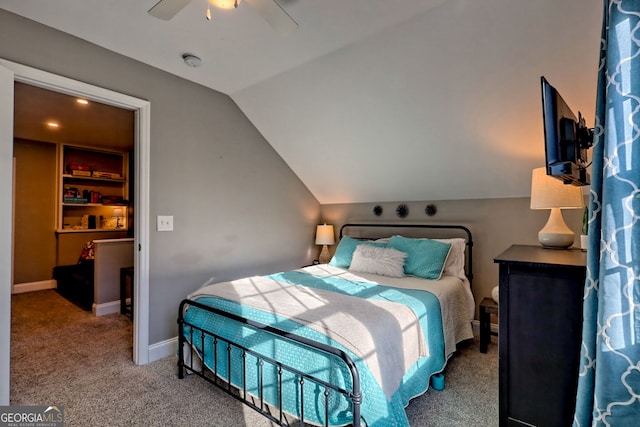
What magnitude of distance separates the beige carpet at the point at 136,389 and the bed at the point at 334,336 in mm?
133

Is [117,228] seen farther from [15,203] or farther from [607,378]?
[607,378]

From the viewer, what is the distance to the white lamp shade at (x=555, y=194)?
196 cm

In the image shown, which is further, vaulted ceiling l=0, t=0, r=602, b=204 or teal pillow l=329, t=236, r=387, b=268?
teal pillow l=329, t=236, r=387, b=268

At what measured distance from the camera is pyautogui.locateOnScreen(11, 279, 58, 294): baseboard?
4.95 metres

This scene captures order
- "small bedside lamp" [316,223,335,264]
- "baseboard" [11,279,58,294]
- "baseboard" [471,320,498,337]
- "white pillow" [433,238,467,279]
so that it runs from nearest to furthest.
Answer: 1. "white pillow" [433,238,467,279]
2. "baseboard" [471,320,498,337]
3. "small bedside lamp" [316,223,335,264]
4. "baseboard" [11,279,58,294]

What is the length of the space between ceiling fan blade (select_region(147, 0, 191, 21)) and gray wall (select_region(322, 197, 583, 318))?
9.71ft

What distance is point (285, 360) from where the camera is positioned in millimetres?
1711

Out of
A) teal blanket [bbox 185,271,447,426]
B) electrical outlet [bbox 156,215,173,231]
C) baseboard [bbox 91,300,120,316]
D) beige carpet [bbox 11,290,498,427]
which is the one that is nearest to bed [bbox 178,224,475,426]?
teal blanket [bbox 185,271,447,426]

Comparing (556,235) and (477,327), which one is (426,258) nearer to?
(477,327)

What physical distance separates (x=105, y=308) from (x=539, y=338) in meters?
4.49

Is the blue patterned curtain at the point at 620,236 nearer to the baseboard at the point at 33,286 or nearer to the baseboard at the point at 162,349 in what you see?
the baseboard at the point at 162,349

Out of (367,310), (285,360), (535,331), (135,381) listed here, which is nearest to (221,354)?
(285,360)

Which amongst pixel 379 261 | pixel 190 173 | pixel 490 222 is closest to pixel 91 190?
pixel 190 173

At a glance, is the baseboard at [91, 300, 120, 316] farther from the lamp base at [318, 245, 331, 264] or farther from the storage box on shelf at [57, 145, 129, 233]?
the lamp base at [318, 245, 331, 264]
